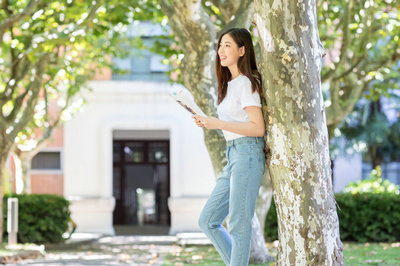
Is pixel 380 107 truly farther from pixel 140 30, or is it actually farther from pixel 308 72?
pixel 308 72

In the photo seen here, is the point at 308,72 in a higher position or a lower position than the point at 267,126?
higher

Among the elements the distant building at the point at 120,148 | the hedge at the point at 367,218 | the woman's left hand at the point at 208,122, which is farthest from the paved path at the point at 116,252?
the woman's left hand at the point at 208,122

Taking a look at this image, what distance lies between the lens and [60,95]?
21547 mm

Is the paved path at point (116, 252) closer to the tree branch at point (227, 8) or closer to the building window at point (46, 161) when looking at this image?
the tree branch at point (227, 8)

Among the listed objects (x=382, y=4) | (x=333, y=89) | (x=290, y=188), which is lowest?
(x=290, y=188)

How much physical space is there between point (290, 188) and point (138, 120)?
57.8 feet

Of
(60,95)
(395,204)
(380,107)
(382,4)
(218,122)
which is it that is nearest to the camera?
(218,122)

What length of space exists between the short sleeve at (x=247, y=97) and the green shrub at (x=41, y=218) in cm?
1130

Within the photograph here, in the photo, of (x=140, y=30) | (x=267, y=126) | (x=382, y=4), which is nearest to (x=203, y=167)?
(x=140, y=30)

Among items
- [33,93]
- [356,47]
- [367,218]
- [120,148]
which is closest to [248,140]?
[356,47]

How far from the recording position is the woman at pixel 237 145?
4828mm

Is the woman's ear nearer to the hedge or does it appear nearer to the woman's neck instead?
the woman's neck

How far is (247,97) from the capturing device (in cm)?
489

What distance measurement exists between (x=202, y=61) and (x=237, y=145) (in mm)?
4258
